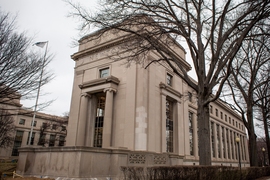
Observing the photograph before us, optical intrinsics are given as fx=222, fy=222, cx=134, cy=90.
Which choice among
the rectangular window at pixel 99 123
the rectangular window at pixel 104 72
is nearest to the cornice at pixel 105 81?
the rectangular window at pixel 104 72

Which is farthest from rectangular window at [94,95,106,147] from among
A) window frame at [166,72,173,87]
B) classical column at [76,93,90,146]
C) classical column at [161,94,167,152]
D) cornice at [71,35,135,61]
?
window frame at [166,72,173,87]

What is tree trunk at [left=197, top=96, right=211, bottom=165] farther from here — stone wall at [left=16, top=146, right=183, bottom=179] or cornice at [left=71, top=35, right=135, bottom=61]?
cornice at [left=71, top=35, right=135, bottom=61]

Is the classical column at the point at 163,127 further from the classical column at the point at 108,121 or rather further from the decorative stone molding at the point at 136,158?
the classical column at the point at 108,121

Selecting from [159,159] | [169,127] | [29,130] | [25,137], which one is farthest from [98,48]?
[29,130]

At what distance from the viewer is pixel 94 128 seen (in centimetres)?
2403

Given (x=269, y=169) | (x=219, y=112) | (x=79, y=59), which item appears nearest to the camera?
(x=269, y=169)

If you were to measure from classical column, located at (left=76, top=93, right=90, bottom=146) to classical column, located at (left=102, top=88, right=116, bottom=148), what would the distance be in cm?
320

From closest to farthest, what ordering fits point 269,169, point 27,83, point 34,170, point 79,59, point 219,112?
point 27,83 < point 34,170 < point 269,169 < point 79,59 < point 219,112

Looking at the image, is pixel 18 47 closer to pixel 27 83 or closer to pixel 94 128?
pixel 27 83

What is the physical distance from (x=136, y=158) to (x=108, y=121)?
5320mm

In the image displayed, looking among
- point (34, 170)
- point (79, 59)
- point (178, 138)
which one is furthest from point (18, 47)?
point (178, 138)

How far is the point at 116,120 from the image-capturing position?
21859 mm

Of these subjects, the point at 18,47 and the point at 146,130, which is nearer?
the point at 18,47

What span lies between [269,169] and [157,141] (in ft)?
34.2
